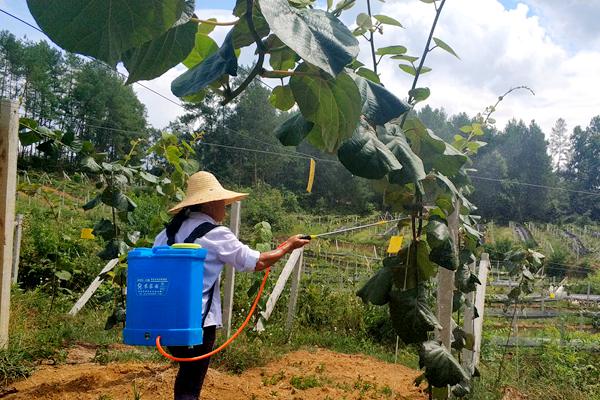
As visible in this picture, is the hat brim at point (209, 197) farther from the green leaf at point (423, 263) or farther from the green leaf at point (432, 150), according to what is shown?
the green leaf at point (432, 150)

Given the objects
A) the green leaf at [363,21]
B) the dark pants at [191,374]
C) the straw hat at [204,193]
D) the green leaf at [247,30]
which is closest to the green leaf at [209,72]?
the green leaf at [247,30]

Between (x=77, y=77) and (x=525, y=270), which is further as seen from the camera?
(x=77, y=77)

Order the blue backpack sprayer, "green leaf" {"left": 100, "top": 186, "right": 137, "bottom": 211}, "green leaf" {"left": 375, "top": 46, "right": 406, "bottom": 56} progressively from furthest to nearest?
"green leaf" {"left": 100, "top": 186, "right": 137, "bottom": 211}
"green leaf" {"left": 375, "top": 46, "right": 406, "bottom": 56}
the blue backpack sprayer

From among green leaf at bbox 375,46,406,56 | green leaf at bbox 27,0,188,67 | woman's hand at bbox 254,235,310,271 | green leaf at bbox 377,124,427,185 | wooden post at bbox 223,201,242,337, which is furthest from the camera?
wooden post at bbox 223,201,242,337

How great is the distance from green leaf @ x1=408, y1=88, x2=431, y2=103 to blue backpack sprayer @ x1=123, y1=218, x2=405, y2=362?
2.59ft

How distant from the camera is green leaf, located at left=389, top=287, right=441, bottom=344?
183 centimetres

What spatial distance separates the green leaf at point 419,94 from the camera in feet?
5.74

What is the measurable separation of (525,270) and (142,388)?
297 centimetres

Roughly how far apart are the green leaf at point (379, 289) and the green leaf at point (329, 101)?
117 centimetres

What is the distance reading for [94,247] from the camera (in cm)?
923

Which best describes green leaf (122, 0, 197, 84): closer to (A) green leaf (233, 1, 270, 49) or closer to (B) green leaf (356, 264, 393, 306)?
(A) green leaf (233, 1, 270, 49)

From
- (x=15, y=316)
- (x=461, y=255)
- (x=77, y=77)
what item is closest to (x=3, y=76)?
(x=77, y=77)

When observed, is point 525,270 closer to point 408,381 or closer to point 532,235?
point 408,381

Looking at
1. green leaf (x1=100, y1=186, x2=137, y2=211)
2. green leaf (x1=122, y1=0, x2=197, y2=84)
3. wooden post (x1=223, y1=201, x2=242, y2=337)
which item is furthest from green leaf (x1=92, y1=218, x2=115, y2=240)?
green leaf (x1=122, y1=0, x2=197, y2=84)
